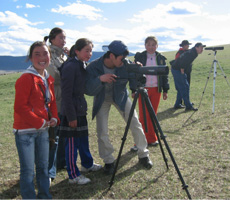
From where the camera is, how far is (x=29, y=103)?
3053 millimetres

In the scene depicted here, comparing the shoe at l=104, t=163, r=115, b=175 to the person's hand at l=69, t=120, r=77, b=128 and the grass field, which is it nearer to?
the grass field

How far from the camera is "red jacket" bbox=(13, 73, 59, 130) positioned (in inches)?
114

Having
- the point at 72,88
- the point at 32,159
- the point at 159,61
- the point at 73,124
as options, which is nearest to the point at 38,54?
the point at 72,88

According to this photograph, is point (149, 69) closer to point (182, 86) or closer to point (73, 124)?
point (73, 124)

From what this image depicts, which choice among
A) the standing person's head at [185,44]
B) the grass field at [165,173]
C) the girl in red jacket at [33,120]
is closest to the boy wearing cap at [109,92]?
the grass field at [165,173]

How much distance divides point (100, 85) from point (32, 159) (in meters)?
1.53

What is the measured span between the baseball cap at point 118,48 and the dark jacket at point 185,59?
5.29m

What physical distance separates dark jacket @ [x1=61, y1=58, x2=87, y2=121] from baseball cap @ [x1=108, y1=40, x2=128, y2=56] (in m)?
0.56

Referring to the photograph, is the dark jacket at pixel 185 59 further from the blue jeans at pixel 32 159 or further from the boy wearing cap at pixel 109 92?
the blue jeans at pixel 32 159

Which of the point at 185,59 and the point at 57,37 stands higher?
the point at 57,37

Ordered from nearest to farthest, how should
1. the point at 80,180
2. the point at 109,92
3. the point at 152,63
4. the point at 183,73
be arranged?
the point at 80,180 → the point at 109,92 → the point at 152,63 → the point at 183,73

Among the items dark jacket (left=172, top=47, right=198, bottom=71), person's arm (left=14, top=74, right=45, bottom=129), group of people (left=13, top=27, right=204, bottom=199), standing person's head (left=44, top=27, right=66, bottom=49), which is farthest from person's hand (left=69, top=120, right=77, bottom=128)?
dark jacket (left=172, top=47, right=198, bottom=71)

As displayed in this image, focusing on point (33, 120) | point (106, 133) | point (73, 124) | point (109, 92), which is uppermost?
Result: point (109, 92)

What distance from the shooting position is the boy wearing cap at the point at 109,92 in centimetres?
387
